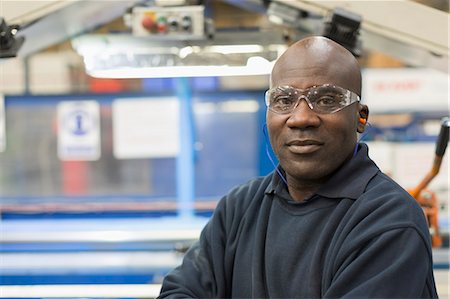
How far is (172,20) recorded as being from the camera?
2.66m

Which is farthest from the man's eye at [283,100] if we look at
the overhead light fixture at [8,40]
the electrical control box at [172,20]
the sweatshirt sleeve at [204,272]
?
the electrical control box at [172,20]

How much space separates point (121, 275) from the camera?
4402 millimetres

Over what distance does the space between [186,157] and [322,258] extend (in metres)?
3.79

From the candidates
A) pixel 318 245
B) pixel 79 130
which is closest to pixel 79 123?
pixel 79 130

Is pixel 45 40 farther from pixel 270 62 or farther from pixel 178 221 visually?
pixel 178 221

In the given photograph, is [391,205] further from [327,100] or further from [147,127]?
[147,127]

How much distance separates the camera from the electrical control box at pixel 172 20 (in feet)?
8.74

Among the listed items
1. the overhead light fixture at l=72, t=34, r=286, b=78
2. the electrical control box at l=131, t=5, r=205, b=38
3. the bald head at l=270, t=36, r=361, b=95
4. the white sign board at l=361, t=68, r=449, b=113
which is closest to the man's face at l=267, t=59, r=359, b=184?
the bald head at l=270, t=36, r=361, b=95

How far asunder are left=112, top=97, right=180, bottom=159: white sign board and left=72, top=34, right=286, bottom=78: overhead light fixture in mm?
1833

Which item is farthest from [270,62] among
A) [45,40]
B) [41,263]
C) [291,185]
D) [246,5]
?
[41,263]

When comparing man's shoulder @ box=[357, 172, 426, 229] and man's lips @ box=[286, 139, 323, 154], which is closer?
man's shoulder @ box=[357, 172, 426, 229]

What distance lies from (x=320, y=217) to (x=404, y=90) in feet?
16.8

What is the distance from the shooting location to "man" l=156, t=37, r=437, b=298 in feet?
3.70

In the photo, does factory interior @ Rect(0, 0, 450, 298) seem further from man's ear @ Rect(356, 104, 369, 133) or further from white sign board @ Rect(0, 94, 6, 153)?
man's ear @ Rect(356, 104, 369, 133)
